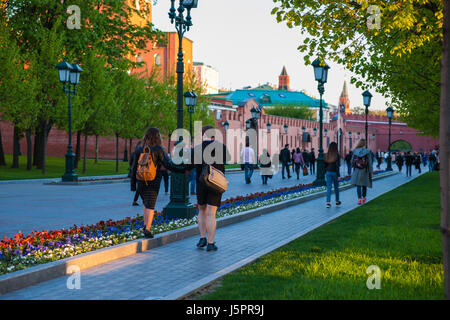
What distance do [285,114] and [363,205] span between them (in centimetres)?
9229

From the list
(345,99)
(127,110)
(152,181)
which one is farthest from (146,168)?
(345,99)

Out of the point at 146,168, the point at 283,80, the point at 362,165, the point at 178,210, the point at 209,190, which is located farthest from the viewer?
the point at 283,80

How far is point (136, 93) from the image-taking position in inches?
1384

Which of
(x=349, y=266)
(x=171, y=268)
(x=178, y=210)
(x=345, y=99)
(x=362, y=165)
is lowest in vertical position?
(x=171, y=268)

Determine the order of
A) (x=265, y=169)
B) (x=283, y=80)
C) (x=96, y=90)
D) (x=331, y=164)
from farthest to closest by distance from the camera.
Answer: (x=283, y=80), (x=96, y=90), (x=265, y=169), (x=331, y=164)

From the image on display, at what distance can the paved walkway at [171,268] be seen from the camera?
5.60 metres

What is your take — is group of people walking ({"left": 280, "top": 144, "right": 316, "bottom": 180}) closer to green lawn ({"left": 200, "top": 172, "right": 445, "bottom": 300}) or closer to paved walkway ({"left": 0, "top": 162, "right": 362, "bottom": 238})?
paved walkway ({"left": 0, "top": 162, "right": 362, "bottom": 238})

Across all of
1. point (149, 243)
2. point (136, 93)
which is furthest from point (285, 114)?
point (149, 243)

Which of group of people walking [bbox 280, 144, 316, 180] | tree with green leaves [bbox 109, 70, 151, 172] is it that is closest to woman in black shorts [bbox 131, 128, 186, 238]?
group of people walking [bbox 280, 144, 316, 180]

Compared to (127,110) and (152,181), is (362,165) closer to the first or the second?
(152,181)

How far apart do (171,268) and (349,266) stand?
230cm

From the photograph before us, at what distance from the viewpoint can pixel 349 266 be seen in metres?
6.41

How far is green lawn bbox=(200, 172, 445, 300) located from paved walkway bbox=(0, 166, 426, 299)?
407 mm

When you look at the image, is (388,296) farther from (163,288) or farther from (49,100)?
(49,100)
